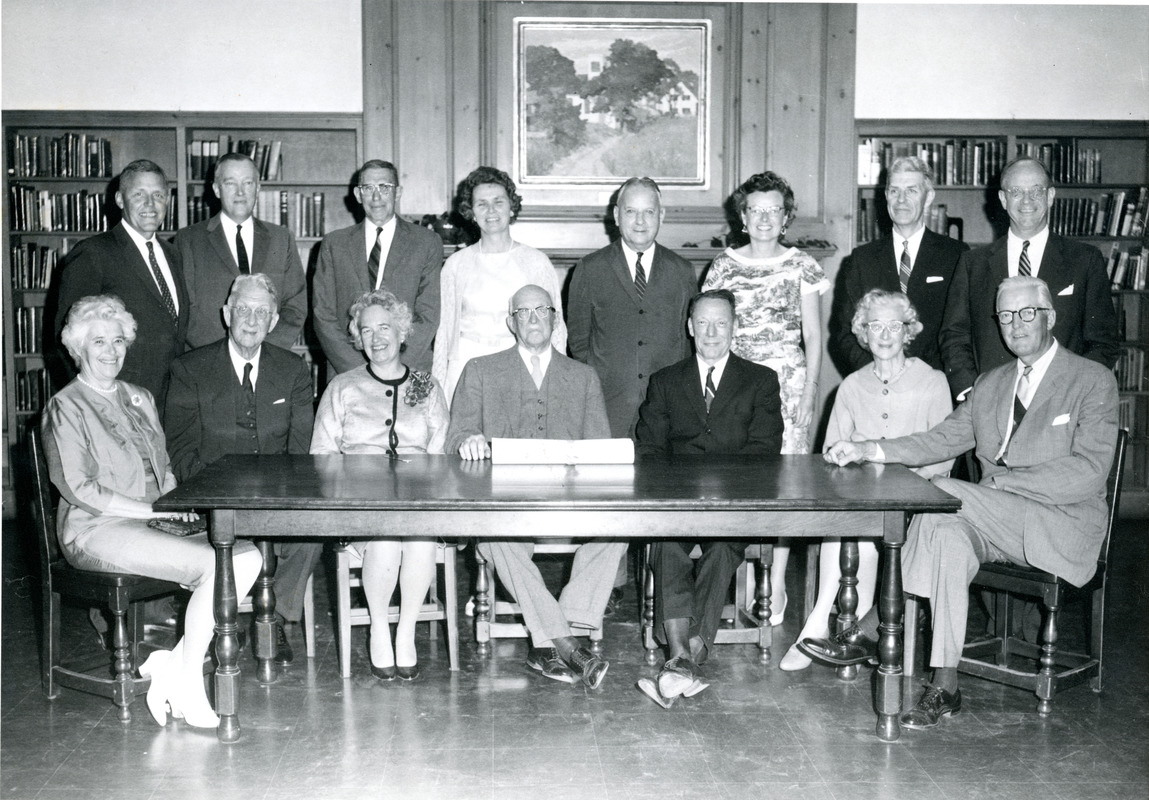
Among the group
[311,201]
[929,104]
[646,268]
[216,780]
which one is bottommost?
[216,780]

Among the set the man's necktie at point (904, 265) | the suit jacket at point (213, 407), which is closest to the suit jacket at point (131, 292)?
the suit jacket at point (213, 407)

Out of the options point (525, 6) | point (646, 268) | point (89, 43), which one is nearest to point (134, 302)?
point (646, 268)

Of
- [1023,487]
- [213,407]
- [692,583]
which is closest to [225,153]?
[213,407]

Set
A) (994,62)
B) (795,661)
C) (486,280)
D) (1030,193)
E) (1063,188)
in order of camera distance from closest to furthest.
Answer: (795,661)
(1030,193)
(486,280)
(994,62)
(1063,188)

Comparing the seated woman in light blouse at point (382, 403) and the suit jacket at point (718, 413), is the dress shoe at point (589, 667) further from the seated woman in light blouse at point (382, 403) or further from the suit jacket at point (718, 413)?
the suit jacket at point (718, 413)

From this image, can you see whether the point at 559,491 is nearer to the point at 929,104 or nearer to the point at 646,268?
the point at 646,268

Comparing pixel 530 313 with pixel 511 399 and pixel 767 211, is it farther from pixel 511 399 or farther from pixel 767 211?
pixel 767 211

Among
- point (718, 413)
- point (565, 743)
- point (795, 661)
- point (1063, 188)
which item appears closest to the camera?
point (565, 743)

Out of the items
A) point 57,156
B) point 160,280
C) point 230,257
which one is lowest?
point 160,280

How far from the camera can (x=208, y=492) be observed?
301cm

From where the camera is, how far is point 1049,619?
336 centimetres

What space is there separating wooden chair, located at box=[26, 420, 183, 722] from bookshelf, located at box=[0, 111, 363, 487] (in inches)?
117

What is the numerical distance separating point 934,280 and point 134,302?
3.31m

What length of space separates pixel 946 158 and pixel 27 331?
573 cm
